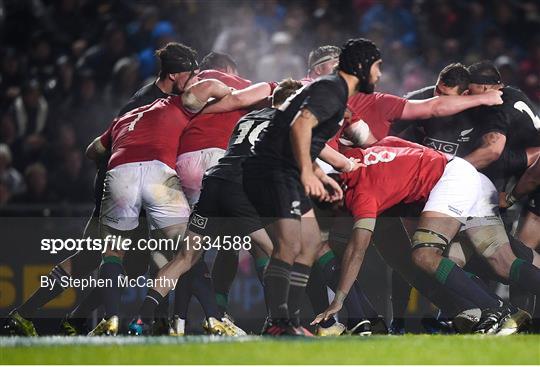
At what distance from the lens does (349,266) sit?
30.1ft

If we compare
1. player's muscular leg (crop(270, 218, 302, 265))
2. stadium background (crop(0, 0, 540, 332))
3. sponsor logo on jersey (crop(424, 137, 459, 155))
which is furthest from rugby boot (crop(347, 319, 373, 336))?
stadium background (crop(0, 0, 540, 332))

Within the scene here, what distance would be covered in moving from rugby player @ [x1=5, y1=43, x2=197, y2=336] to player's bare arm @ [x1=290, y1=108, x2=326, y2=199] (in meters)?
1.74

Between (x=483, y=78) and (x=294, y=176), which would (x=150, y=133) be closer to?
(x=294, y=176)

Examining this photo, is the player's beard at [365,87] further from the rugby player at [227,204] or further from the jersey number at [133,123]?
the jersey number at [133,123]

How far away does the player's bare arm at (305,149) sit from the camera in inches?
330

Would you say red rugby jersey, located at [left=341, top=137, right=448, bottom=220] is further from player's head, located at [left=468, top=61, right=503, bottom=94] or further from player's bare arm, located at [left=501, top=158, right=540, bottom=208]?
player's head, located at [left=468, top=61, right=503, bottom=94]

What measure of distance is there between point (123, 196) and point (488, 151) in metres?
2.74

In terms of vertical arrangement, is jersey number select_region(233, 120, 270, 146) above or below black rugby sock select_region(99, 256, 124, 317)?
above

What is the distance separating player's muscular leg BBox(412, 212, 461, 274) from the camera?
933 cm

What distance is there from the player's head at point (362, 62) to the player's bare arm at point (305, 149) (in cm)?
55

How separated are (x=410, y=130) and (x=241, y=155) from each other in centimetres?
202

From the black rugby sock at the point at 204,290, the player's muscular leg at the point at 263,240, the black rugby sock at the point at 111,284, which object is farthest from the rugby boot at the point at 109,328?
the player's muscular leg at the point at 263,240

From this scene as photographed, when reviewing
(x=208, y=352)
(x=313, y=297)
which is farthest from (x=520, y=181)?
(x=208, y=352)

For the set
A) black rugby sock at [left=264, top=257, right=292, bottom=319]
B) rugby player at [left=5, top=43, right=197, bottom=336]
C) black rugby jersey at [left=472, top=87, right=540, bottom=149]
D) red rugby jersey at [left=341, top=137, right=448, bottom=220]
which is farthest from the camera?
black rugby jersey at [left=472, top=87, right=540, bottom=149]
